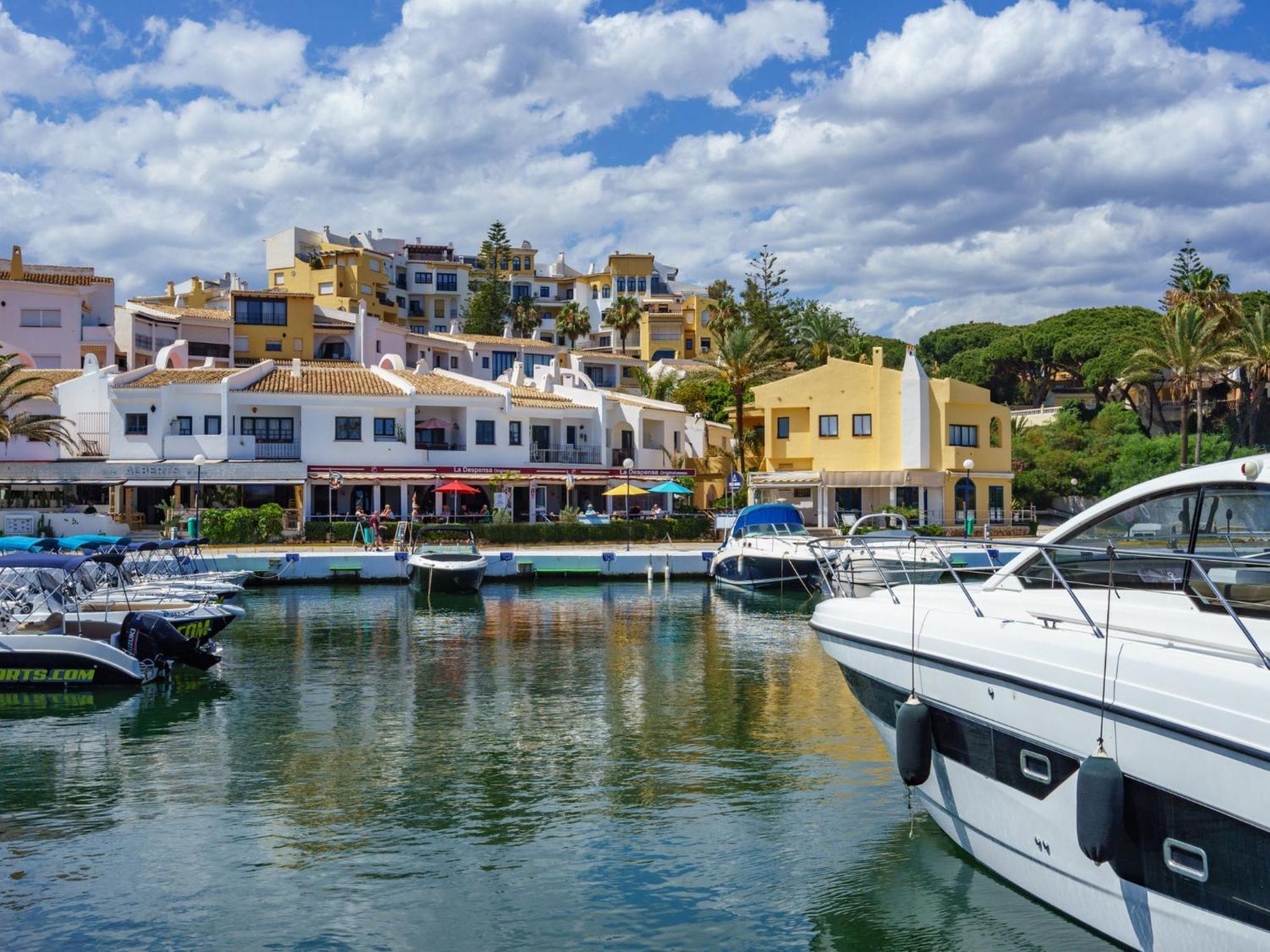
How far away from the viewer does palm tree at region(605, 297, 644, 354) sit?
105m

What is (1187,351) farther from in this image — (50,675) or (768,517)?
(50,675)

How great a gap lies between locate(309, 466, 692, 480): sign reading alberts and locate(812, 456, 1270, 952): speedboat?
142ft

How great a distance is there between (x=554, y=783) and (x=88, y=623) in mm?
12609

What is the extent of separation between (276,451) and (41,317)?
28.3 m

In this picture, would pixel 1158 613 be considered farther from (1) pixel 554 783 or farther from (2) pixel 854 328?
(2) pixel 854 328

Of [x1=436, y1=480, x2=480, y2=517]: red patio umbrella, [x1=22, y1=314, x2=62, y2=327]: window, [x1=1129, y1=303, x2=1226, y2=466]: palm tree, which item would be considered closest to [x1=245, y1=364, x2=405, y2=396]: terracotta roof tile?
[x1=436, y1=480, x2=480, y2=517]: red patio umbrella

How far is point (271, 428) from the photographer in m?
55.3

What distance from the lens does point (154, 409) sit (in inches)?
2149

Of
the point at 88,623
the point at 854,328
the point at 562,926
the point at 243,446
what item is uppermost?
the point at 854,328

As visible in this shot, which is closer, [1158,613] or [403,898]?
[1158,613]

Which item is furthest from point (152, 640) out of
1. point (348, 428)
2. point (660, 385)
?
point (660, 385)

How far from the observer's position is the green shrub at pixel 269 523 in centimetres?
4794

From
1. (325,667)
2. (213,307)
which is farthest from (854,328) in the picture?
(325,667)

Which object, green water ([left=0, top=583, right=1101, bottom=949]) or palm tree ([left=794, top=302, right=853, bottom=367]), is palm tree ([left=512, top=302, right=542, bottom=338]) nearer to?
palm tree ([left=794, top=302, right=853, bottom=367])
